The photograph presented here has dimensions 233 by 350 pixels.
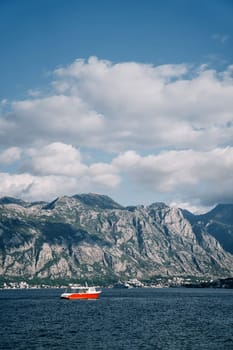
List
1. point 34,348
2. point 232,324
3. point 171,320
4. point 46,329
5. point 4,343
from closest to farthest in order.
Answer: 1. point 34,348
2. point 4,343
3. point 46,329
4. point 232,324
5. point 171,320

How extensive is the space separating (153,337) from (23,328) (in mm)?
38246

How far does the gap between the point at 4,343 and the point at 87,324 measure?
3845 cm

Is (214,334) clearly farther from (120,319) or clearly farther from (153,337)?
(120,319)

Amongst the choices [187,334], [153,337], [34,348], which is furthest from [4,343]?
[187,334]

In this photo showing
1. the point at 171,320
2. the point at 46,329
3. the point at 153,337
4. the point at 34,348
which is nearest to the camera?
the point at 34,348

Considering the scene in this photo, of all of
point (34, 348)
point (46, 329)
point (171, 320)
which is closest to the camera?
point (34, 348)

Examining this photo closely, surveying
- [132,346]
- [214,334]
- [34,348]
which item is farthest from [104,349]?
[214,334]

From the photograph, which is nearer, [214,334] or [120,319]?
[214,334]

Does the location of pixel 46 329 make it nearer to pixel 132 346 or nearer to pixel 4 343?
pixel 4 343

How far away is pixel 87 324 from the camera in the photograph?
125688 millimetres

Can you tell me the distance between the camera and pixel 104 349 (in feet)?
274

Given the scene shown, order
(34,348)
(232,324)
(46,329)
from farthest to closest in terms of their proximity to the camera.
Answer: (232,324), (46,329), (34,348)

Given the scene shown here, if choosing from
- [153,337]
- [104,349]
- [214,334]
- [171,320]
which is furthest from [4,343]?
[171,320]

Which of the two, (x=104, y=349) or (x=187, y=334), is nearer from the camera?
(x=104, y=349)
